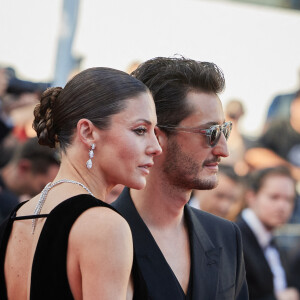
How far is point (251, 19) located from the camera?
8.52m

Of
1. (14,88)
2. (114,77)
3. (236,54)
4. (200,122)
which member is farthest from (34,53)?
(114,77)

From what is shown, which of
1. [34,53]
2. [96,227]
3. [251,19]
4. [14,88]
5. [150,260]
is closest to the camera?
[96,227]

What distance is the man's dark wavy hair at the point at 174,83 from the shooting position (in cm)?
297

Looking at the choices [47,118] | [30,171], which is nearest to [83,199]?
[47,118]

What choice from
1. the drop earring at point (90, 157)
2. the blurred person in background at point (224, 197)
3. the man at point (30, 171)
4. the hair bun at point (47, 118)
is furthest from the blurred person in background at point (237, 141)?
the drop earring at point (90, 157)

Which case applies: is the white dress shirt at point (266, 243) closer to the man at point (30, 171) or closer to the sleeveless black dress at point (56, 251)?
the man at point (30, 171)

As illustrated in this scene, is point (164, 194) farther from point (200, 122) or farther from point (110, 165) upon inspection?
point (110, 165)

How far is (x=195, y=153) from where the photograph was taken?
290cm

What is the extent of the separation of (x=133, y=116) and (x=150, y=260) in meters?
0.69

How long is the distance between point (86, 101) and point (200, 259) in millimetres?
933

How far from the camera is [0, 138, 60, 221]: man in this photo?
209 inches

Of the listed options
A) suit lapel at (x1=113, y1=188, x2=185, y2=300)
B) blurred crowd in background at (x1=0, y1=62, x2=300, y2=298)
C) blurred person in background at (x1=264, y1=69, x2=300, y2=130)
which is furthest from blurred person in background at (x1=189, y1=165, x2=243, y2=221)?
suit lapel at (x1=113, y1=188, x2=185, y2=300)

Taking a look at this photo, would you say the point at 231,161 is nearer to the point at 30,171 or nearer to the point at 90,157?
the point at 30,171

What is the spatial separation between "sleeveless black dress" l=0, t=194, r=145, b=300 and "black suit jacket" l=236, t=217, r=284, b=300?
3.10 meters
